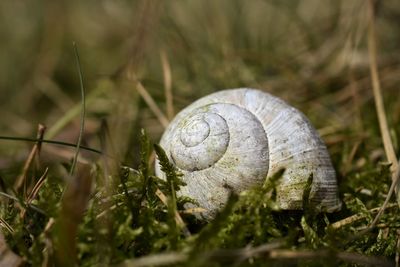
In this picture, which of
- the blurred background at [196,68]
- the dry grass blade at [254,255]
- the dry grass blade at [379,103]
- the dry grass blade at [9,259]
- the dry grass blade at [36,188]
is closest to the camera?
the dry grass blade at [254,255]

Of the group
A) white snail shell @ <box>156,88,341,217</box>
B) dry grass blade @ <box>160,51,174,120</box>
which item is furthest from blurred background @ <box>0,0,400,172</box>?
white snail shell @ <box>156,88,341,217</box>

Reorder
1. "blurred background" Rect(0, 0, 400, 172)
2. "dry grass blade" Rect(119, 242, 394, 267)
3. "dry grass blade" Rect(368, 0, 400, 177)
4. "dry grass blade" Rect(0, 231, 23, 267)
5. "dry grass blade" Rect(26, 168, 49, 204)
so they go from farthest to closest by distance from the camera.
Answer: "blurred background" Rect(0, 0, 400, 172) → "dry grass blade" Rect(368, 0, 400, 177) → "dry grass blade" Rect(26, 168, 49, 204) → "dry grass blade" Rect(0, 231, 23, 267) → "dry grass blade" Rect(119, 242, 394, 267)

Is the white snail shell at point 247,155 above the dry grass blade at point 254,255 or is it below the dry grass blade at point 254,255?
above

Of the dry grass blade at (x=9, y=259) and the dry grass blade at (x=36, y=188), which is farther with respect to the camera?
the dry grass blade at (x=36, y=188)

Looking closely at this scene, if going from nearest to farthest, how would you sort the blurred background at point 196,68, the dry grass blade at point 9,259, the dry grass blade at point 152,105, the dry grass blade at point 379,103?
1. the dry grass blade at point 9,259
2. the dry grass blade at point 379,103
3. the dry grass blade at point 152,105
4. the blurred background at point 196,68

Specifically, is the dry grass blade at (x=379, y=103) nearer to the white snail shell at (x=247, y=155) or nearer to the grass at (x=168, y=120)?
the grass at (x=168, y=120)

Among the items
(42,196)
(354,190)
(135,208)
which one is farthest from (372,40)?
(42,196)

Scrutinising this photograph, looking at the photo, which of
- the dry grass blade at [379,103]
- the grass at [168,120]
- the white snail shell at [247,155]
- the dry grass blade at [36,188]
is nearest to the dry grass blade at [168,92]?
the grass at [168,120]

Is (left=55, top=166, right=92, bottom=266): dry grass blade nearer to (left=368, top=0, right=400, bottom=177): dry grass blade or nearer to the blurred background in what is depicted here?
the blurred background
